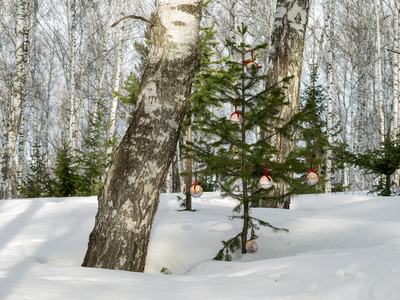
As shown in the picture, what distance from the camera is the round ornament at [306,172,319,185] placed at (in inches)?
159

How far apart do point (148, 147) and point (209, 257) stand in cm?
169

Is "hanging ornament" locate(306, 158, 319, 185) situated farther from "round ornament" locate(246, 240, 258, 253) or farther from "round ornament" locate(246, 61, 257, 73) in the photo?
"round ornament" locate(246, 61, 257, 73)

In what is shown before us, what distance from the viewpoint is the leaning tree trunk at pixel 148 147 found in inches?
122

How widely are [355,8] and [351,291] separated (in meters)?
24.8

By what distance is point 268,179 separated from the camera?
12.3ft

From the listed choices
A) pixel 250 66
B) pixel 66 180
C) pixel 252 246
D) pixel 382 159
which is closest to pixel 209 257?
pixel 252 246

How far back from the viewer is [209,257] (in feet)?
13.4

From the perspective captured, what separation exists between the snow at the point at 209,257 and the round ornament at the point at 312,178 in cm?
65

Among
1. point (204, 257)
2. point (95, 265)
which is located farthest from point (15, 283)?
point (204, 257)

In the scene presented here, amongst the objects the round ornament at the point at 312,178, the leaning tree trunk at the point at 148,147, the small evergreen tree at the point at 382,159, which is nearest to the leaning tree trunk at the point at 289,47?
the small evergreen tree at the point at 382,159

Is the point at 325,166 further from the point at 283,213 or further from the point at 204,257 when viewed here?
the point at 204,257

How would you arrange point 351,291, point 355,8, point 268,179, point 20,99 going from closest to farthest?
point 351,291 < point 268,179 < point 20,99 < point 355,8

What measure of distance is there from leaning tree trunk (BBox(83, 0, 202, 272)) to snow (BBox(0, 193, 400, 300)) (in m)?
0.38

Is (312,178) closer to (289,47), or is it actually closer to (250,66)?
(250,66)
